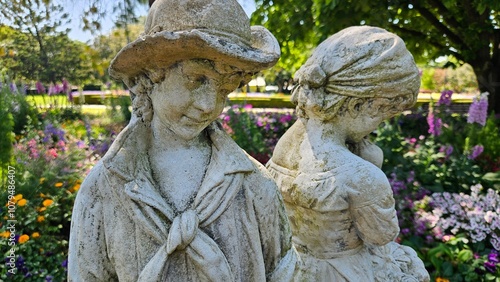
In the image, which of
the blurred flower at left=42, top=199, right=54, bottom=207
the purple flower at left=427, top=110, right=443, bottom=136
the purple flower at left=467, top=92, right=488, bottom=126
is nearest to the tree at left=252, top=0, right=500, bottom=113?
the purple flower at left=467, top=92, right=488, bottom=126

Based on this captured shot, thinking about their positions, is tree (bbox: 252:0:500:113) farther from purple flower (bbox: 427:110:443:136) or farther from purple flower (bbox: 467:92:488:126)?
purple flower (bbox: 427:110:443:136)

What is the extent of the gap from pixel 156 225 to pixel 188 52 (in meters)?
0.53

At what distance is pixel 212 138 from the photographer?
1585 millimetres

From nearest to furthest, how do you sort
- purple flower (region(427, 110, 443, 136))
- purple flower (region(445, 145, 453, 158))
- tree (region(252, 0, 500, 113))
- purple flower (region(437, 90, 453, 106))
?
purple flower (region(445, 145, 453, 158)) → tree (region(252, 0, 500, 113)) → purple flower (region(427, 110, 443, 136)) → purple flower (region(437, 90, 453, 106))

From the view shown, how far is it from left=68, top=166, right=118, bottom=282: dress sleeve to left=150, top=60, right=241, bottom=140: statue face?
0.29 m

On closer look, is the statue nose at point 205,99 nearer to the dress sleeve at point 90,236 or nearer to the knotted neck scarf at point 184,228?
the knotted neck scarf at point 184,228

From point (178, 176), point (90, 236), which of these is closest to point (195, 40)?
point (178, 176)

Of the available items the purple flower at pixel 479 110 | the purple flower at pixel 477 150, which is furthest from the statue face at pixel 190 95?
the purple flower at pixel 479 110

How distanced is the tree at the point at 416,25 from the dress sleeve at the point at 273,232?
15.9 ft

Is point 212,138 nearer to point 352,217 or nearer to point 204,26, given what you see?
point 204,26

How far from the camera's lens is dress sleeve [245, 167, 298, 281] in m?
1.57

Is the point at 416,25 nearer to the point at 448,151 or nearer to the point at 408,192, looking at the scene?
the point at 448,151

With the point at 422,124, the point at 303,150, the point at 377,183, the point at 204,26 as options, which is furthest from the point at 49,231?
the point at 422,124

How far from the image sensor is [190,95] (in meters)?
1.42
